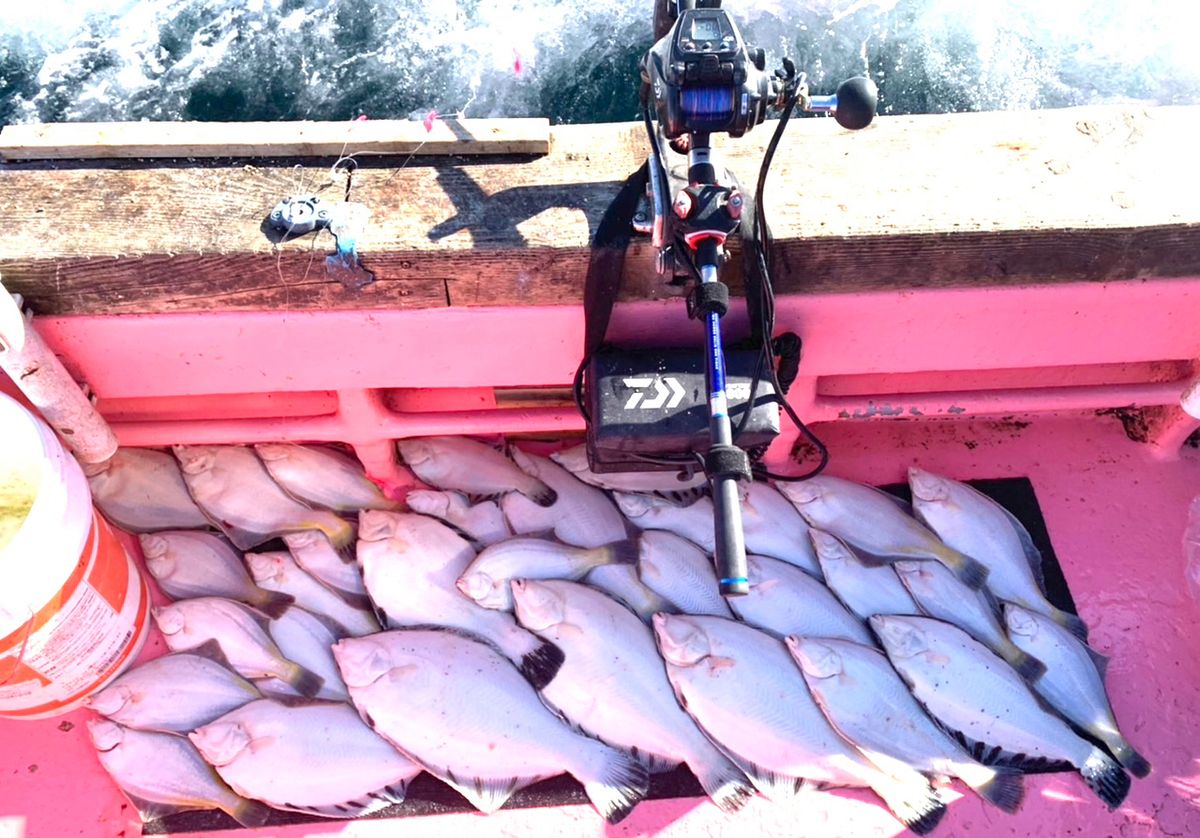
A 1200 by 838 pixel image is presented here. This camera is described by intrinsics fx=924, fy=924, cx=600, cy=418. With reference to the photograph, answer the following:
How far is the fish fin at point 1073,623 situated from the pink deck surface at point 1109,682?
0.17 feet

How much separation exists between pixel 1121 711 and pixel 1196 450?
93 centimetres

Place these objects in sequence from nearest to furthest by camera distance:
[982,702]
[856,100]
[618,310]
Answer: [856,100], [618,310], [982,702]

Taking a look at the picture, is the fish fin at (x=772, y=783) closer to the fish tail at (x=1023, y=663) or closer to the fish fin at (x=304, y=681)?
the fish tail at (x=1023, y=663)

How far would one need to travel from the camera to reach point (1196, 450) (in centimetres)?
290

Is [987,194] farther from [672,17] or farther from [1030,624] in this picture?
[1030,624]

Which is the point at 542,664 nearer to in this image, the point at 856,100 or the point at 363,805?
the point at 363,805

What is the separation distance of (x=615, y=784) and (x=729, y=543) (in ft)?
3.41

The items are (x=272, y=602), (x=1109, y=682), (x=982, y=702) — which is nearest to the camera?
(x=982, y=702)

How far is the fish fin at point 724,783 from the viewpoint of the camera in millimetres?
2350

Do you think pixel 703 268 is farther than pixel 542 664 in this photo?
No

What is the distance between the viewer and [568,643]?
2514mm

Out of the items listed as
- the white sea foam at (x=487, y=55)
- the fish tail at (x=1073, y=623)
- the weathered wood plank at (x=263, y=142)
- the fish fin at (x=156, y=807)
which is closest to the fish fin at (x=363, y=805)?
the fish fin at (x=156, y=807)

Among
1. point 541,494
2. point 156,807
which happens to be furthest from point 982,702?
point 156,807

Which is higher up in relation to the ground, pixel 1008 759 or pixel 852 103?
pixel 852 103
